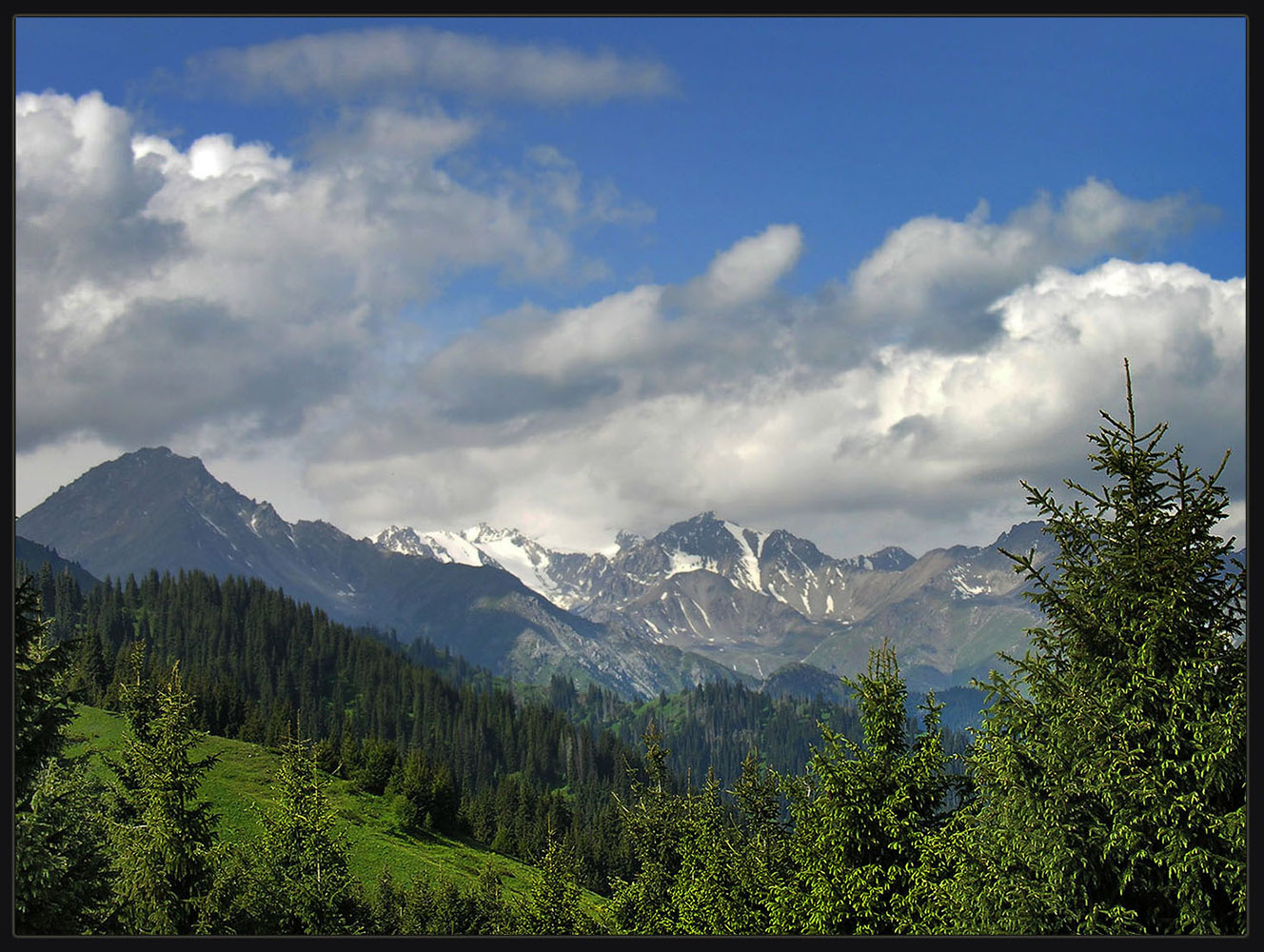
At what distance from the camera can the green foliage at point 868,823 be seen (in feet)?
87.1

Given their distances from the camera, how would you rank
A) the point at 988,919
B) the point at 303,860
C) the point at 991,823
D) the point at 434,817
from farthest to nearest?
the point at 434,817 → the point at 303,860 → the point at 991,823 → the point at 988,919

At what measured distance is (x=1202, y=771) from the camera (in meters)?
16.8

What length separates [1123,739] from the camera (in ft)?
57.1

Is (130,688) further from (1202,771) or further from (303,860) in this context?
(1202,771)

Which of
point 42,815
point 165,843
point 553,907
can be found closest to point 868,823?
point 42,815

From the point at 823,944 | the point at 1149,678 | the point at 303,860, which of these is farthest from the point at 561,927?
the point at 823,944

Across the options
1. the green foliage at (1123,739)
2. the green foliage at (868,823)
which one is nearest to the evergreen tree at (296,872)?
the green foliage at (868,823)

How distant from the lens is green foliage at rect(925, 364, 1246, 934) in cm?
1672

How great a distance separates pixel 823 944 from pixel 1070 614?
12.2m

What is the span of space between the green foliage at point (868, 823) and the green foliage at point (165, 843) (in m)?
19.6

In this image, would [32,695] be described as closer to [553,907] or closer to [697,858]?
[697,858]

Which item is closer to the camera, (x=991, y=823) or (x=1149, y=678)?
(x=1149, y=678)

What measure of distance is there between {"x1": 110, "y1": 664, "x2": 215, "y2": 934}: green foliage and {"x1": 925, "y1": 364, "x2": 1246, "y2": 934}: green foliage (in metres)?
25.9

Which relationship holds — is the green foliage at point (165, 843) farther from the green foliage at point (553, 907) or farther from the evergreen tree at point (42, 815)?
the green foliage at point (553, 907)
